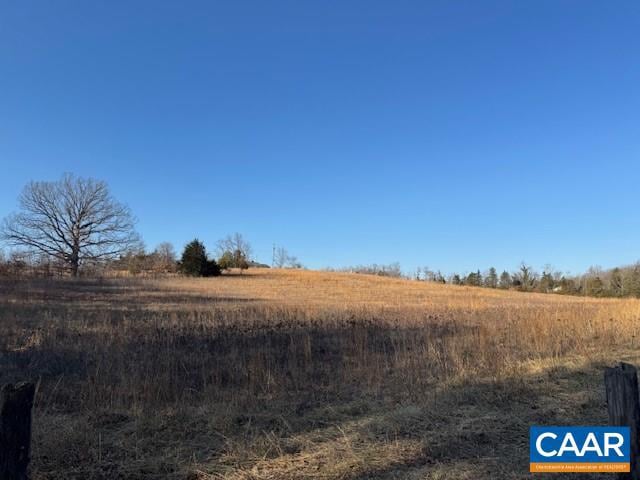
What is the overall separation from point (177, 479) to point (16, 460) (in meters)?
1.52

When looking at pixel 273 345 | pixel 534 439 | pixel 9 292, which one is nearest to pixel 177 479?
pixel 534 439

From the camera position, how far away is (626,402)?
9.03ft

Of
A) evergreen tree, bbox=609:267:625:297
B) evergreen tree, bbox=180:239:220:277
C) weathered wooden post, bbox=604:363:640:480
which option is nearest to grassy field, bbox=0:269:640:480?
weathered wooden post, bbox=604:363:640:480

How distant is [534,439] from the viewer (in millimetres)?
3787

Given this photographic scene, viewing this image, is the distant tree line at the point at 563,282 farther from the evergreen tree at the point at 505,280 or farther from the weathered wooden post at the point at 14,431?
the weathered wooden post at the point at 14,431

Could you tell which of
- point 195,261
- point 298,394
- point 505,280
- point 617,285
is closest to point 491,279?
point 505,280

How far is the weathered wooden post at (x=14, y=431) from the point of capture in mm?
2711

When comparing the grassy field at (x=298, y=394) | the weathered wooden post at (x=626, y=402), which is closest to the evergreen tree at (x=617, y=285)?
the grassy field at (x=298, y=394)

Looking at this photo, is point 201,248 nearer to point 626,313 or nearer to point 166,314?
point 166,314

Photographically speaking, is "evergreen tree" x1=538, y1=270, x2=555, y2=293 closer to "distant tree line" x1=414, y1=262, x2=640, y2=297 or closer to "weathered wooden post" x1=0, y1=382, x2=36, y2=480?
"distant tree line" x1=414, y1=262, x2=640, y2=297
